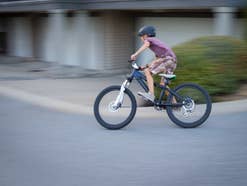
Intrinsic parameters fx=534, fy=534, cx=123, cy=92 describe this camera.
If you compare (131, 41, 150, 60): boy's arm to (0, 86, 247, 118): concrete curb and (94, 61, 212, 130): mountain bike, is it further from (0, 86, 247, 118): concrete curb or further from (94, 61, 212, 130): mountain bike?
(0, 86, 247, 118): concrete curb

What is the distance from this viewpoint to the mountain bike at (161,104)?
25.9ft

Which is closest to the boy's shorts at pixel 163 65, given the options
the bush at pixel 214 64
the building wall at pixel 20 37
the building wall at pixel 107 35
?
the bush at pixel 214 64

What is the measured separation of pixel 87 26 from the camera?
19.4 m

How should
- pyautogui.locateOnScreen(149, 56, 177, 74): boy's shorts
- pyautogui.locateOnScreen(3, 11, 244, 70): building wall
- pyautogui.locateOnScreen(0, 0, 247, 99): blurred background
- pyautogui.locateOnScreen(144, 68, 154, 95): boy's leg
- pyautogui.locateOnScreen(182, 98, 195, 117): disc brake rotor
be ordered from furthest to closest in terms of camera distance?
pyautogui.locateOnScreen(3, 11, 244, 70): building wall
pyautogui.locateOnScreen(0, 0, 247, 99): blurred background
pyautogui.locateOnScreen(149, 56, 177, 74): boy's shorts
pyautogui.locateOnScreen(144, 68, 154, 95): boy's leg
pyautogui.locateOnScreen(182, 98, 195, 117): disc brake rotor

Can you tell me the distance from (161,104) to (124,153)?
5.10 feet

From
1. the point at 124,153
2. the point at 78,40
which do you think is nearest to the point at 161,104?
the point at 124,153

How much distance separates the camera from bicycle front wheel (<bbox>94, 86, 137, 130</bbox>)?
7934 millimetres

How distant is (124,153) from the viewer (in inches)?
262

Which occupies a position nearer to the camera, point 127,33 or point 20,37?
point 127,33

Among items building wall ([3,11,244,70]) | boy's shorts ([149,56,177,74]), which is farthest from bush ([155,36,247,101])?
building wall ([3,11,244,70])

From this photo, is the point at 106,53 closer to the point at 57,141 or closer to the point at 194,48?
the point at 194,48

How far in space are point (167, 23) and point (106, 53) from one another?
9.43 ft

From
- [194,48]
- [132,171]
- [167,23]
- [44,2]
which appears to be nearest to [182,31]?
[167,23]

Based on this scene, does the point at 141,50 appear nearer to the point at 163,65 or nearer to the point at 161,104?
the point at 163,65
